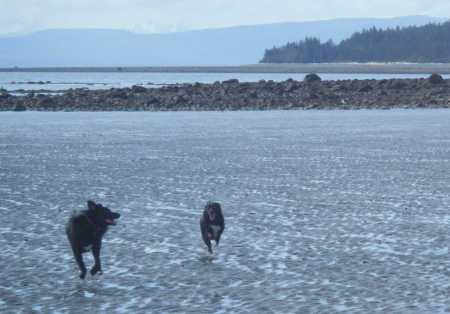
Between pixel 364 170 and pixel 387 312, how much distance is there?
35.3ft

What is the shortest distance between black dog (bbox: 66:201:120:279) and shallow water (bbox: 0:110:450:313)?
349mm

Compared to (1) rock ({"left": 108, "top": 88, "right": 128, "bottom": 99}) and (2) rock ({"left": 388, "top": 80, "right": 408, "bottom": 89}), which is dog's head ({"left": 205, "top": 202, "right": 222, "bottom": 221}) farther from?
(2) rock ({"left": 388, "top": 80, "right": 408, "bottom": 89})

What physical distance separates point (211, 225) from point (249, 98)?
126 feet

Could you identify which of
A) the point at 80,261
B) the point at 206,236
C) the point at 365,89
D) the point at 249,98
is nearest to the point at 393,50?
the point at 365,89

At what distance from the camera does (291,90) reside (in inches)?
2168

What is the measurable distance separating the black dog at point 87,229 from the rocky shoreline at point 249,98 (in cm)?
3455

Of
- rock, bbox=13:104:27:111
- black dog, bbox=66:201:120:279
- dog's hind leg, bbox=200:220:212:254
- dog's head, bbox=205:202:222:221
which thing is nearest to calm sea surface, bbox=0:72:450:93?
rock, bbox=13:104:27:111

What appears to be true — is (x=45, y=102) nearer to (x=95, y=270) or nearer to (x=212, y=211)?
(x=212, y=211)

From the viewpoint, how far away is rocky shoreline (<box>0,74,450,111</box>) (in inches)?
1816

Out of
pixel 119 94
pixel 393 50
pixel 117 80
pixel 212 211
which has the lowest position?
pixel 117 80

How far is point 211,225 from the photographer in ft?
38.4

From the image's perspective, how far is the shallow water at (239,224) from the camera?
32.6 ft

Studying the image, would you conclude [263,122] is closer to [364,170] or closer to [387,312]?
[364,170]

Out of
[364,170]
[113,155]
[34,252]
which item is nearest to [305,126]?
[113,155]
